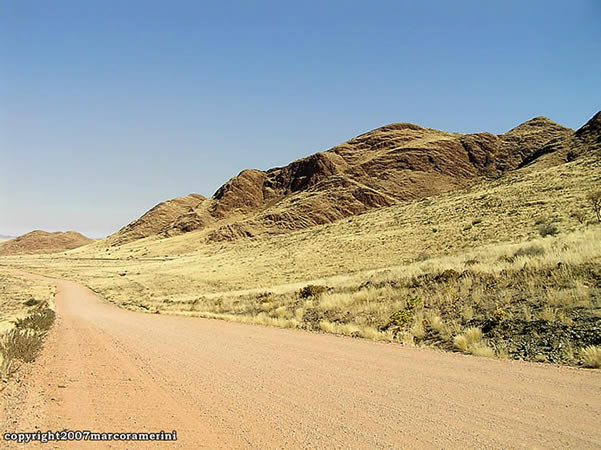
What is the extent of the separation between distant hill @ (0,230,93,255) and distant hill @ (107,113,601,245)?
59275mm

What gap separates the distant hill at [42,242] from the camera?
15825 cm

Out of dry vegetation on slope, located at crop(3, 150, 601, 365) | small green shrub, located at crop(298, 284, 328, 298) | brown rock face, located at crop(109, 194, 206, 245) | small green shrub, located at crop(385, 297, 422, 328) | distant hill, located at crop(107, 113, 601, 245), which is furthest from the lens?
brown rock face, located at crop(109, 194, 206, 245)

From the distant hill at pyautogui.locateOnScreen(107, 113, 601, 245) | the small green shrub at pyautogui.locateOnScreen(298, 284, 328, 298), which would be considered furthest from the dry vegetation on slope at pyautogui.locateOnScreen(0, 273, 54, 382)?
the distant hill at pyautogui.locateOnScreen(107, 113, 601, 245)

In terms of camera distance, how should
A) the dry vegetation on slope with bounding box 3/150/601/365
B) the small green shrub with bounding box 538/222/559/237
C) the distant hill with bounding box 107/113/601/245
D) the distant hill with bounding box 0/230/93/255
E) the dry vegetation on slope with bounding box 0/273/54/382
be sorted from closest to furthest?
the dry vegetation on slope with bounding box 0/273/54/382, the dry vegetation on slope with bounding box 3/150/601/365, the small green shrub with bounding box 538/222/559/237, the distant hill with bounding box 107/113/601/245, the distant hill with bounding box 0/230/93/255

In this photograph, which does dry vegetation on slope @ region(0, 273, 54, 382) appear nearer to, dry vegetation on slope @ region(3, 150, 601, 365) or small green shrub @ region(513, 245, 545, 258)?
dry vegetation on slope @ region(3, 150, 601, 365)

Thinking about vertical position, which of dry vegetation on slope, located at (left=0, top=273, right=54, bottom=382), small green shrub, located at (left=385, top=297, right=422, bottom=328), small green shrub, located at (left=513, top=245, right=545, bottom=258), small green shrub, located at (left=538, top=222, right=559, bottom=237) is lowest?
small green shrub, located at (left=385, top=297, right=422, bottom=328)

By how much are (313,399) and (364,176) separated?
93968mm

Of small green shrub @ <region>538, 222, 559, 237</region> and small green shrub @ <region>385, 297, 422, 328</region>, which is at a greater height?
small green shrub @ <region>538, 222, 559, 237</region>

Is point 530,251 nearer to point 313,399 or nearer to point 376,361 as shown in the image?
point 376,361

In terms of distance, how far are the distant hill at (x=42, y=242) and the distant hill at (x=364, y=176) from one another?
194 ft

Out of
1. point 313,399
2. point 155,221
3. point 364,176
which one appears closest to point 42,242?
point 155,221

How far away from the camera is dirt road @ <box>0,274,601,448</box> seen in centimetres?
479

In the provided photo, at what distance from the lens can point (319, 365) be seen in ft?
27.5

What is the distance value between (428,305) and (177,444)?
412 inches
